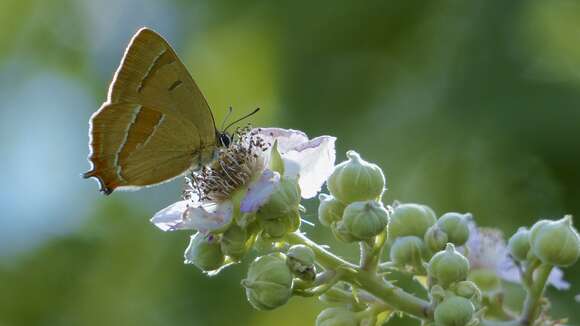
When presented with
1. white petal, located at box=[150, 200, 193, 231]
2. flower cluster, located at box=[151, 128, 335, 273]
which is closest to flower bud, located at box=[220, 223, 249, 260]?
flower cluster, located at box=[151, 128, 335, 273]

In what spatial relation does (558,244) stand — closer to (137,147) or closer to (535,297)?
(535,297)

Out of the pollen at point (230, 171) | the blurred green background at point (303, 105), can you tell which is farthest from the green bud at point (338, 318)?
the blurred green background at point (303, 105)

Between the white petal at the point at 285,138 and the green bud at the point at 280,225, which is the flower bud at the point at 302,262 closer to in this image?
the green bud at the point at 280,225

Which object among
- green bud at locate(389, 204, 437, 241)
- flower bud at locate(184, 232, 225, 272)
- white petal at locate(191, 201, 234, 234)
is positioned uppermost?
green bud at locate(389, 204, 437, 241)

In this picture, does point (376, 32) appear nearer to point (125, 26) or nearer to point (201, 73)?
point (201, 73)

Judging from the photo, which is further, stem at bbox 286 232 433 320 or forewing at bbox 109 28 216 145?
forewing at bbox 109 28 216 145

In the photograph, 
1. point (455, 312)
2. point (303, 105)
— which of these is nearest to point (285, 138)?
→ point (455, 312)

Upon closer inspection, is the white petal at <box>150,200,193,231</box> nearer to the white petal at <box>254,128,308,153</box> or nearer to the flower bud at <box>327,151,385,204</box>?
the white petal at <box>254,128,308,153</box>
